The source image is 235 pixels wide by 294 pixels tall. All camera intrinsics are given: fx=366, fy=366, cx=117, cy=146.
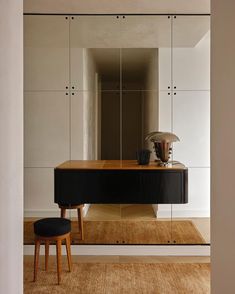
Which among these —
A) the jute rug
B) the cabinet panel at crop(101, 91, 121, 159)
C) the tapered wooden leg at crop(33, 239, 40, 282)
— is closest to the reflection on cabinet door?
the cabinet panel at crop(101, 91, 121, 159)

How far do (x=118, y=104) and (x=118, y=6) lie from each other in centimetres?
99

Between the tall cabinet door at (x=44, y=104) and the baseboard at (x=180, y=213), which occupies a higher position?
the tall cabinet door at (x=44, y=104)

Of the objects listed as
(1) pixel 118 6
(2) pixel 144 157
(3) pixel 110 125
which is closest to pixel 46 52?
(1) pixel 118 6

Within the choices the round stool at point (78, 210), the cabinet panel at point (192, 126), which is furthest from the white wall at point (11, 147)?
the cabinet panel at point (192, 126)

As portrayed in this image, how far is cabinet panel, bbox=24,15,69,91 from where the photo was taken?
12.8 ft

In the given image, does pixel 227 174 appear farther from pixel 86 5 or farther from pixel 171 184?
pixel 86 5

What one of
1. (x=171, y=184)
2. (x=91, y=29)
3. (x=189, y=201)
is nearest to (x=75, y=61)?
(x=91, y=29)

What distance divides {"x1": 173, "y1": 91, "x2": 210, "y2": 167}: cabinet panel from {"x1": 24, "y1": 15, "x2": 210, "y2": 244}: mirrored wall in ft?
0.03

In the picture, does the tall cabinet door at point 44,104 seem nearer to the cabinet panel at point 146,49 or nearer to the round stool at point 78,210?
the round stool at point 78,210

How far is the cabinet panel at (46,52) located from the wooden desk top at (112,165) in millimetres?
839

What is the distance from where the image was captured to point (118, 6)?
12.2 ft

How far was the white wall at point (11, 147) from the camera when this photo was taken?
1.73 meters

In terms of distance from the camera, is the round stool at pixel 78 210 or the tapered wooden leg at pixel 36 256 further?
the round stool at pixel 78 210

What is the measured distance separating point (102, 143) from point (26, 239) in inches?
53.4
